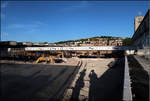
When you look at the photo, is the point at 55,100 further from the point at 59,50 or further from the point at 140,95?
the point at 59,50

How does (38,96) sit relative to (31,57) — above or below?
below

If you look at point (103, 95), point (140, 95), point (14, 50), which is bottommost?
point (103, 95)

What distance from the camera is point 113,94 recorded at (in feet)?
40.9

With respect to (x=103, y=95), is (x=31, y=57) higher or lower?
higher

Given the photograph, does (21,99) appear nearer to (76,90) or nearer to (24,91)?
(24,91)

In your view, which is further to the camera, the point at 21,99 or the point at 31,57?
the point at 31,57

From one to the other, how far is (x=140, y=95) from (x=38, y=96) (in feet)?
32.2

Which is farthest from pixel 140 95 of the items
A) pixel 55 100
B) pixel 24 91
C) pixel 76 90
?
pixel 24 91

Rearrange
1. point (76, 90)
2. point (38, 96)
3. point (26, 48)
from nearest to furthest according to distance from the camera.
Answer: point (38, 96) < point (76, 90) < point (26, 48)

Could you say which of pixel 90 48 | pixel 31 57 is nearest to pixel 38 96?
pixel 31 57

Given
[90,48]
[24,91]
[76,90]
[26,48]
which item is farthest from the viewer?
[26,48]

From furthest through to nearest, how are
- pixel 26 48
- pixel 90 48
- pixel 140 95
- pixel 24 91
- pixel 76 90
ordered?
pixel 26 48 → pixel 90 48 → pixel 76 90 → pixel 24 91 → pixel 140 95

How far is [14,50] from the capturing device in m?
46.9

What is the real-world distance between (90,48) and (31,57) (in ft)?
68.9
